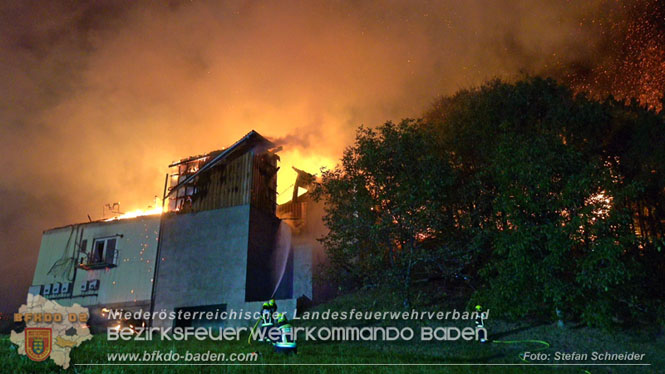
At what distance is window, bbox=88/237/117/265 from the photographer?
35.9 metres

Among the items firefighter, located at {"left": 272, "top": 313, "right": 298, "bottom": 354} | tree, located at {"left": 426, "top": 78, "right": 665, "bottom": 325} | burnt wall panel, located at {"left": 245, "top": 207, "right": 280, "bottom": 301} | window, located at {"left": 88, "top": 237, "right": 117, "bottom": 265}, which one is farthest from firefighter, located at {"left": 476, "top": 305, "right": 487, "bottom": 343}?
window, located at {"left": 88, "top": 237, "right": 117, "bottom": 265}

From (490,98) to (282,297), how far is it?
20191 millimetres

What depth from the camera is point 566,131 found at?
2561 centimetres

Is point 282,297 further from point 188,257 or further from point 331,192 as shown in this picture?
point 331,192

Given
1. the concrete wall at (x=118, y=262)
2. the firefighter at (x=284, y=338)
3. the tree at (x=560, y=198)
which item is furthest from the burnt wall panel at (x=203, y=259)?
the firefighter at (x=284, y=338)

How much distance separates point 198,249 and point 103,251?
9.67 meters

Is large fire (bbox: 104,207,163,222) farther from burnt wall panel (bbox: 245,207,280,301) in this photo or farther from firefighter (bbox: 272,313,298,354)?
firefighter (bbox: 272,313,298,354)

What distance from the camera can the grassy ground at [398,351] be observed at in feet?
38.3

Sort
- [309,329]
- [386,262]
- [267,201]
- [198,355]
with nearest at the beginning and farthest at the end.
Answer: [198,355] → [309,329] → [386,262] → [267,201]

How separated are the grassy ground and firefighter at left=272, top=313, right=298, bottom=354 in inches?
12.0

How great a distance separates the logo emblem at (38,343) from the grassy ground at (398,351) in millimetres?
318

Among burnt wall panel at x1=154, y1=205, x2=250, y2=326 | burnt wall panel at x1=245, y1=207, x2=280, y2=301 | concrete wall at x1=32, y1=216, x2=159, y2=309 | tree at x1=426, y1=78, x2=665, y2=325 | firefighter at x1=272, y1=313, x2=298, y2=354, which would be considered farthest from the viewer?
concrete wall at x1=32, y1=216, x2=159, y2=309

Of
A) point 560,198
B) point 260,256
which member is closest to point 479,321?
point 560,198

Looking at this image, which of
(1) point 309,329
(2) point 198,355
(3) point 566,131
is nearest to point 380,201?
(1) point 309,329
